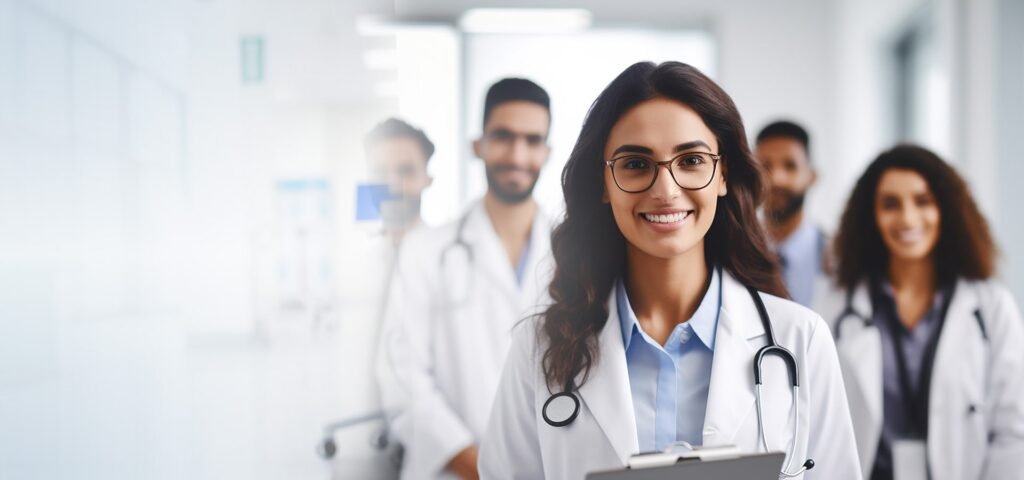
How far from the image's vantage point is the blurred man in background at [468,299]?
174 cm

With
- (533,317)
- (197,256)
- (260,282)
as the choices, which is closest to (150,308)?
(197,256)

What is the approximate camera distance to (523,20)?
13.2 ft

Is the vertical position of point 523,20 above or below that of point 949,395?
above

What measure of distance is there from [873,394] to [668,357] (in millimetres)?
895

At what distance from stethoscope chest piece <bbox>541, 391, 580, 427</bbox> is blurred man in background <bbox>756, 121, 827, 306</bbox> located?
5.19 ft

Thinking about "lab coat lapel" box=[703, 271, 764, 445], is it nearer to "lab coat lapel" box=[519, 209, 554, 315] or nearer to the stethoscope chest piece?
the stethoscope chest piece

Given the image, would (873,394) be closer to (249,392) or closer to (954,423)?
(954,423)

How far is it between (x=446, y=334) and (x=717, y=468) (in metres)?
1.06

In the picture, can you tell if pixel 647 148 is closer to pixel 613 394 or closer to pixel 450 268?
pixel 613 394

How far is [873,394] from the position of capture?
67.9 inches

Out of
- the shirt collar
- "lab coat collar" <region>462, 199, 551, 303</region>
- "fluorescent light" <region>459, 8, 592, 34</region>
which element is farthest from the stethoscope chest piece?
"fluorescent light" <region>459, 8, 592, 34</region>

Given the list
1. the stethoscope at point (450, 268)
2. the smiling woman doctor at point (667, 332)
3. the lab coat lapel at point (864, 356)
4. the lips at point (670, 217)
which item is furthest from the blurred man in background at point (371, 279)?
the lab coat lapel at point (864, 356)

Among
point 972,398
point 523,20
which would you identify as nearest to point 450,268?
point 972,398

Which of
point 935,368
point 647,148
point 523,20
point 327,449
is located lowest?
point 327,449
